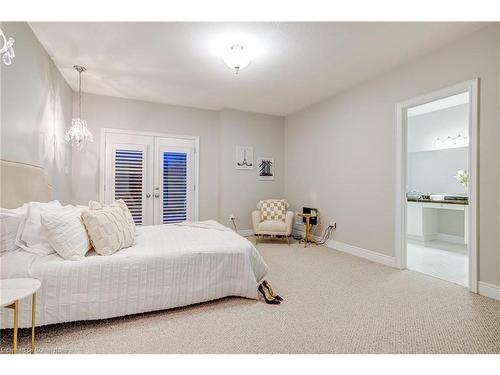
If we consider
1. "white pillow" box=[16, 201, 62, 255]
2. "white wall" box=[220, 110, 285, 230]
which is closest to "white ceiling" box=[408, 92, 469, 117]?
"white wall" box=[220, 110, 285, 230]

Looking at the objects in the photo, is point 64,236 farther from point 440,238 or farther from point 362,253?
point 440,238

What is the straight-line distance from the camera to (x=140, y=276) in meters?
1.95

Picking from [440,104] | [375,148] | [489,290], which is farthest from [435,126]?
[489,290]

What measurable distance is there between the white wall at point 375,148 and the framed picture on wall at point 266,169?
356mm

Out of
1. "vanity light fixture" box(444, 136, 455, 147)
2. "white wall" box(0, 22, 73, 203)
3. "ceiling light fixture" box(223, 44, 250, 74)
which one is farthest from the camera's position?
"vanity light fixture" box(444, 136, 455, 147)

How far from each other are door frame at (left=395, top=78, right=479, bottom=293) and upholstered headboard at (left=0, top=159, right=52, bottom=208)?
4047 mm

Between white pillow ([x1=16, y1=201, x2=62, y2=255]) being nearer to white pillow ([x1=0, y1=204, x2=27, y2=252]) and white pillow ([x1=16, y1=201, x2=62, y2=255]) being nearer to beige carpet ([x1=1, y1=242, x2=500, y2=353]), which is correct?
white pillow ([x1=0, y1=204, x2=27, y2=252])

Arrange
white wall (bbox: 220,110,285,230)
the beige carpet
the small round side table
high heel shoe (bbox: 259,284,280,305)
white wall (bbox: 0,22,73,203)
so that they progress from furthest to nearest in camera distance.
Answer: white wall (bbox: 220,110,285,230), high heel shoe (bbox: 259,284,280,305), white wall (bbox: 0,22,73,203), the beige carpet, the small round side table

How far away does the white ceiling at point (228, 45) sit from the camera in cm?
247

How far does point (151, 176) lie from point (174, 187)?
0.47 meters

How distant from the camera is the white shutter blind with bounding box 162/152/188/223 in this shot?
15.9ft

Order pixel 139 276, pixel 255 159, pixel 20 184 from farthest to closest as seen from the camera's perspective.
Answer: pixel 255 159 → pixel 20 184 → pixel 139 276
